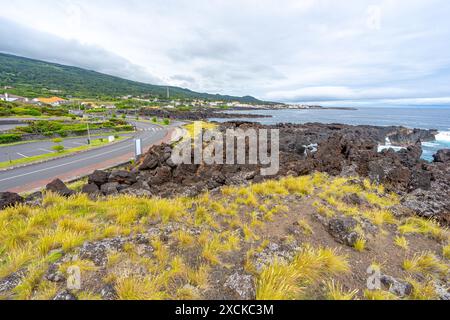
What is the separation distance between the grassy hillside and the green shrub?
105 ft

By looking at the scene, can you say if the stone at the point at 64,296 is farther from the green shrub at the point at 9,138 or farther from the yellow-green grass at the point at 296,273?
the green shrub at the point at 9,138

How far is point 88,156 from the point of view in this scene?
867 inches

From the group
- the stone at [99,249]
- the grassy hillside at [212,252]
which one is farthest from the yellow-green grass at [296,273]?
the stone at [99,249]

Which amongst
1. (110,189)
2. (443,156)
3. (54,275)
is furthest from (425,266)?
(443,156)

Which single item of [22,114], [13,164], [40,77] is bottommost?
[13,164]

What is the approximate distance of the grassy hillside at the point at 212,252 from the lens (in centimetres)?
261

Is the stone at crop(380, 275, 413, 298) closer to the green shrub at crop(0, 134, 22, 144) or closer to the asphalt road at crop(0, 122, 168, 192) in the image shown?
the asphalt road at crop(0, 122, 168, 192)

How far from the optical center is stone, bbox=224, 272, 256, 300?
8.36 feet

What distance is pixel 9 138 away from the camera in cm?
2648

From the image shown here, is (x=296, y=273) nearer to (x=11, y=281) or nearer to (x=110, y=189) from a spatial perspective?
(x=11, y=281)
